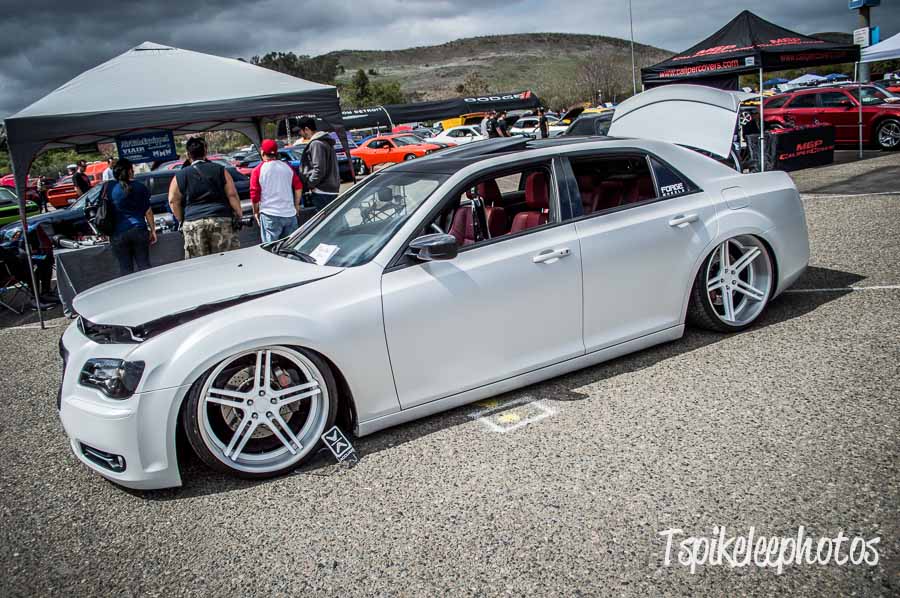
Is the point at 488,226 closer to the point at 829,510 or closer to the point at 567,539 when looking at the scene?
the point at 567,539

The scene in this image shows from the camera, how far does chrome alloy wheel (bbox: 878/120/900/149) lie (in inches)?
624

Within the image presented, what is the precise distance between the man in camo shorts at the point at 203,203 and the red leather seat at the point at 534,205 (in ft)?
13.3

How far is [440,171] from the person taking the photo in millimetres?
3973

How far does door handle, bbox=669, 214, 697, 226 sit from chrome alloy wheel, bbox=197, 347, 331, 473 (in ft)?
7.96

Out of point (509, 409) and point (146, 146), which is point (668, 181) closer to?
point (509, 409)

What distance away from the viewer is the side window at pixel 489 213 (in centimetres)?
392

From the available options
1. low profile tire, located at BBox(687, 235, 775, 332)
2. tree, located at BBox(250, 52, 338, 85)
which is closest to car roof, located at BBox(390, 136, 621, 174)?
low profile tire, located at BBox(687, 235, 775, 332)

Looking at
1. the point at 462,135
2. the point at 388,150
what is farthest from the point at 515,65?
the point at 388,150

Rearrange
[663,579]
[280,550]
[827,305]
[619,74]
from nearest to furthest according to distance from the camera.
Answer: [663,579] → [280,550] → [827,305] → [619,74]

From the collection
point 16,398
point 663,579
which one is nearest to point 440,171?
point 663,579

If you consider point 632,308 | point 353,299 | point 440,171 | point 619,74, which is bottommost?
point 632,308

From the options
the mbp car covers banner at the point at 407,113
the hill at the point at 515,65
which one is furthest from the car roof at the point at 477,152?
the hill at the point at 515,65

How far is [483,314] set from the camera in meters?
3.62

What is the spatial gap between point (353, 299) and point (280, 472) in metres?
0.95
